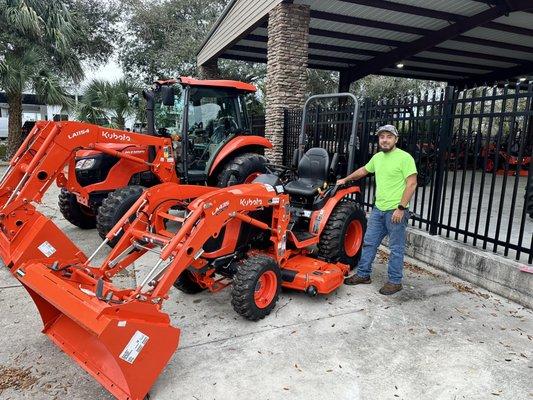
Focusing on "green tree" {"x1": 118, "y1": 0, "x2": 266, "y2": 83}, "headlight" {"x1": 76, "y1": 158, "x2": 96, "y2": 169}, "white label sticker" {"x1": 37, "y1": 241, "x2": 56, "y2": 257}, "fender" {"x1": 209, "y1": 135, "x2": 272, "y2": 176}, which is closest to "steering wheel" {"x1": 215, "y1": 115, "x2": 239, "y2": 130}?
"fender" {"x1": 209, "y1": 135, "x2": 272, "y2": 176}

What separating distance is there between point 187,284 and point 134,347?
162 centimetres

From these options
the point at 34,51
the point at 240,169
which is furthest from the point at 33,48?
the point at 240,169

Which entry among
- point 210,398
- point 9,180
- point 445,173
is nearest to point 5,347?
point 210,398

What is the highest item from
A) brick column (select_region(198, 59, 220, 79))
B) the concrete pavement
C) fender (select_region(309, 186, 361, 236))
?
brick column (select_region(198, 59, 220, 79))

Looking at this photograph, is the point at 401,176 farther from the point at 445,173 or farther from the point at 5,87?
the point at 5,87

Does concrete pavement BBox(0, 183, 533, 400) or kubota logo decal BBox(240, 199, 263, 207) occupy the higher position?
kubota logo decal BBox(240, 199, 263, 207)

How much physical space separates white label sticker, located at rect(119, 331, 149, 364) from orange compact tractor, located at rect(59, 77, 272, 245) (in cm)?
300

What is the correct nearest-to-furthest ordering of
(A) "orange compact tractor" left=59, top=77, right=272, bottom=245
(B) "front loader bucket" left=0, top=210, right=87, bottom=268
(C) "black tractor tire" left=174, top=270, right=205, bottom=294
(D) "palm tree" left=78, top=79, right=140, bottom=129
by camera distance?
(B) "front loader bucket" left=0, top=210, right=87, bottom=268 < (C) "black tractor tire" left=174, top=270, right=205, bottom=294 < (A) "orange compact tractor" left=59, top=77, right=272, bottom=245 < (D) "palm tree" left=78, top=79, right=140, bottom=129

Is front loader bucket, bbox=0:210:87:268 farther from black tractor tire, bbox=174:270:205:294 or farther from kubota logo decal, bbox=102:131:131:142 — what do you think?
kubota logo decal, bbox=102:131:131:142

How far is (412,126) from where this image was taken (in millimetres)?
5535

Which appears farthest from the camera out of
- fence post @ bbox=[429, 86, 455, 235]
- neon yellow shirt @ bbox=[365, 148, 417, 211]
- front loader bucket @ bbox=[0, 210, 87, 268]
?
fence post @ bbox=[429, 86, 455, 235]

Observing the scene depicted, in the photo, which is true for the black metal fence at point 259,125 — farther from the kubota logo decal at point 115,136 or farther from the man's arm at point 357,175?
the man's arm at point 357,175

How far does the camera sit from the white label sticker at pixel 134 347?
91.6 inches

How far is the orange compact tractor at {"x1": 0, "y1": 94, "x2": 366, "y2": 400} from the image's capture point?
242 centimetres
